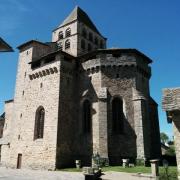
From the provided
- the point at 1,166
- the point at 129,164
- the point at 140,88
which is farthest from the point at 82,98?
the point at 1,166

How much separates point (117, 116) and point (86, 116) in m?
3.15

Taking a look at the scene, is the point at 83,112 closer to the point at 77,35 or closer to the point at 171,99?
the point at 77,35

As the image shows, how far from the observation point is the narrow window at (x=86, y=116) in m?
24.0

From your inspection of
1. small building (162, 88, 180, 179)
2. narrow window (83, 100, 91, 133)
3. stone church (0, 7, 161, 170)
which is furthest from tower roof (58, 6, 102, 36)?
small building (162, 88, 180, 179)

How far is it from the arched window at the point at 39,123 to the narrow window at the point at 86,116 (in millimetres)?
4378

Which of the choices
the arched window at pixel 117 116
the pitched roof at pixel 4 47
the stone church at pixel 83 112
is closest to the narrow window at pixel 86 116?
the stone church at pixel 83 112

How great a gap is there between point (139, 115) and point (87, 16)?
20039 millimetres

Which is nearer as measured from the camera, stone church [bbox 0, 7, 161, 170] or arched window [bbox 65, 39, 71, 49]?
stone church [bbox 0, 7, 161, 170]

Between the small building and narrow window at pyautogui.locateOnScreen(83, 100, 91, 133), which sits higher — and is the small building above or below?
below

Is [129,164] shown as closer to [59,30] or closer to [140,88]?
[140,88]

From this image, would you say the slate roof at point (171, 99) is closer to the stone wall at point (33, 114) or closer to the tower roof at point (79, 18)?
the stone wall at point (33, 114)

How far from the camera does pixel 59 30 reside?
33.9m

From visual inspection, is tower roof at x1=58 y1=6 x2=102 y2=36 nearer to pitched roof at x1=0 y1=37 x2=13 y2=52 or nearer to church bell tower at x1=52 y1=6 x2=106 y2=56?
church bell tower at x1=52 y1=6 x2=106 y2=56

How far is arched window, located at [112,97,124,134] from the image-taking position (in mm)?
23109
